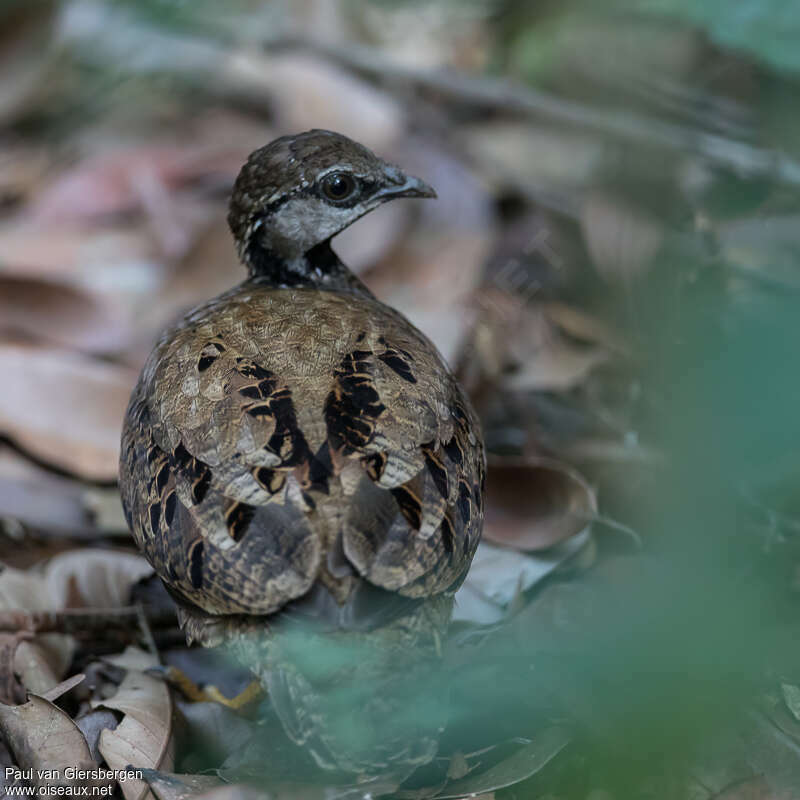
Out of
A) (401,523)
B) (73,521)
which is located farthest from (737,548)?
(73,521)

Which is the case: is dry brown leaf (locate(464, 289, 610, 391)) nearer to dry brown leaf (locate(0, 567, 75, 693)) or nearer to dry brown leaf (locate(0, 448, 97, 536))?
dry brown leaf (locate(0, 448, 97, 536))

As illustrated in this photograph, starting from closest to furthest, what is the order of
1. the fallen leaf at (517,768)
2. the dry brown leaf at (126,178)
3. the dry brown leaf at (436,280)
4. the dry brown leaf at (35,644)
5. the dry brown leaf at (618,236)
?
the fallen leaf at (517,768) < the dry brown leaf at (35,644) < the dry brown leaf at (618,236) < the dry brown leaf at (436,280) < the dry brown leaf at (126,178)

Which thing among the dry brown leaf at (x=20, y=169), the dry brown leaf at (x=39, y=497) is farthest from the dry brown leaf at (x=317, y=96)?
the dry brown leaf at (x=39, y=497)

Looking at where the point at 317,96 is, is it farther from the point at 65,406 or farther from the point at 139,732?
the point at 139,732

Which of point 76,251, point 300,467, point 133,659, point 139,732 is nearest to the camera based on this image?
point 300,467

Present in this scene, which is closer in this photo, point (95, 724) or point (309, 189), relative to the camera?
point (95, 724)

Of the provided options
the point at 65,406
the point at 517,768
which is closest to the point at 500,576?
the point at 517,768

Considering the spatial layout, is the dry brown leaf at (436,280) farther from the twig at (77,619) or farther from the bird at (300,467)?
the twig at (77,619)
